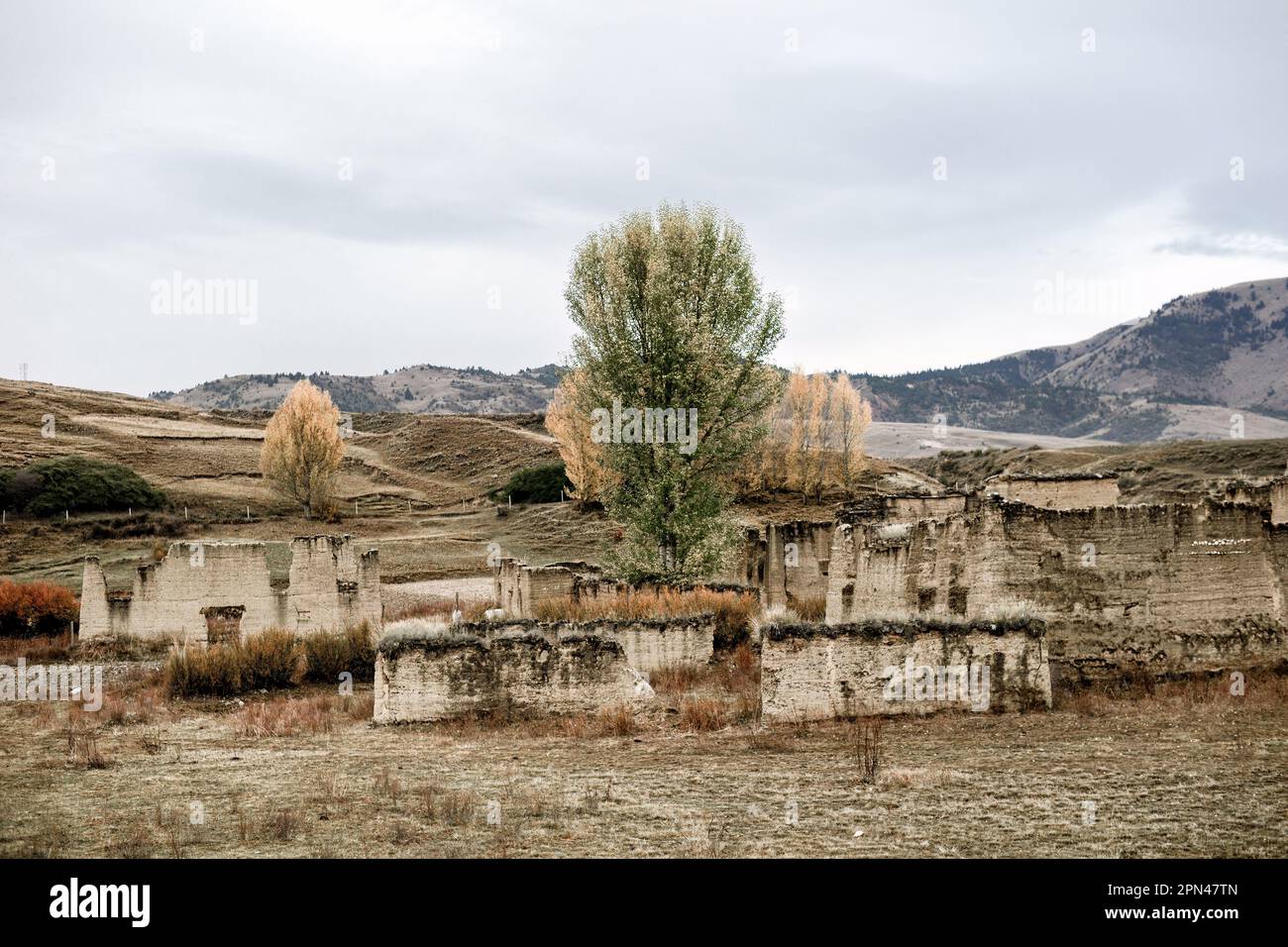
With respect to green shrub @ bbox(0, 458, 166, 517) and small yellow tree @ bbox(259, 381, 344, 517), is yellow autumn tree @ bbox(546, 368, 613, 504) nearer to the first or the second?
small yellow tree @ bbox(259, 381, 344, 517)

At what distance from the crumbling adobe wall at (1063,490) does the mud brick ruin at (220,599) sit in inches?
569

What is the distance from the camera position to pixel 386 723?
53.1 ft

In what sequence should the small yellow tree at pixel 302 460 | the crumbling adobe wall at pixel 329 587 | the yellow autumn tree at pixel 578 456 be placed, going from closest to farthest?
the crumbling adobe wall at pixel 329 587 < the yellow autumn tree at pixel 578 456 < the small yellow tree at pixel 302 460

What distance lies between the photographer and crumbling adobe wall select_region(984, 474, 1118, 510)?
61.7ft

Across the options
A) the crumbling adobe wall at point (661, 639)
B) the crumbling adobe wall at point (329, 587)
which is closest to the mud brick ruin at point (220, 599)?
the crumbling adobe wall at point (329, 587)

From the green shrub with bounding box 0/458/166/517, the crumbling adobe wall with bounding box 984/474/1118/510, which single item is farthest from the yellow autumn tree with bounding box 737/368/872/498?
the crumbling adobe wall with bounding box 984/474/1118/510

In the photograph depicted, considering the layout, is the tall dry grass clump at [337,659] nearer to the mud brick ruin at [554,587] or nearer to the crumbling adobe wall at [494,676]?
the mud brick ruin at [554,587]

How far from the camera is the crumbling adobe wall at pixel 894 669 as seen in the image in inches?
578

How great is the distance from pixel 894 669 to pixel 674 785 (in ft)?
14.7

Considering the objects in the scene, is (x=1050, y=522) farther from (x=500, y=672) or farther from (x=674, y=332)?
(x=674, y=332)

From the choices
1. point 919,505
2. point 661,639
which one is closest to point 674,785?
point 661,639

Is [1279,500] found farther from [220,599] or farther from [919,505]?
[220,599]

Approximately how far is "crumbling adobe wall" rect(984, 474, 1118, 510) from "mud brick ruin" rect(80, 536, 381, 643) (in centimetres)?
1446

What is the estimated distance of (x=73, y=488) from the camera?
63.4 m
